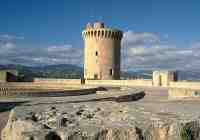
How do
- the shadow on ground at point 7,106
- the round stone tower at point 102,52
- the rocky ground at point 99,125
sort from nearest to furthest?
the rocky ground at point 99,125 < the shadow on ground at point 7,106 < the round stone tower at point 102,52

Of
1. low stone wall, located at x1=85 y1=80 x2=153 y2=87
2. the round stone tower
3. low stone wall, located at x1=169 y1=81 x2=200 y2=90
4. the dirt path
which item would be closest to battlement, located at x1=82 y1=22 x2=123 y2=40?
the round stone tower

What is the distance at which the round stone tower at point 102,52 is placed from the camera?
111 feet

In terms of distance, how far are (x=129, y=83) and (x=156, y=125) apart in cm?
2511

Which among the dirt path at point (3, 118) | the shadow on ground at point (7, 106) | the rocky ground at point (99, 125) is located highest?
the rocky ground at point (99, 125)

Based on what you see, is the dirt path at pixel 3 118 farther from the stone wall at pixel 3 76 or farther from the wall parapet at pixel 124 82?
the stone wall at pixel 3 76

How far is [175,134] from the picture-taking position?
4.38m

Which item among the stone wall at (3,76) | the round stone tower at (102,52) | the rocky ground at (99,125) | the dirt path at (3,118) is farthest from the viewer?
the round stone tower at (102,52)

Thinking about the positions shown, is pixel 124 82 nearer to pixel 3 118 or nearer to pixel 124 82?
pixel 124 82

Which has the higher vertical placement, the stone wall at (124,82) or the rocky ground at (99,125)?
the stone wall at (124,82)

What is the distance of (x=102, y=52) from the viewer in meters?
34.0

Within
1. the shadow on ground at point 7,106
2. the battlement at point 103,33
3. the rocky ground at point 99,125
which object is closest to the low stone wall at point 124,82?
the battlement at point 103,33

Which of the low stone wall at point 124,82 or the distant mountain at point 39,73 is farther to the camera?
the distant mountain at point 39,73

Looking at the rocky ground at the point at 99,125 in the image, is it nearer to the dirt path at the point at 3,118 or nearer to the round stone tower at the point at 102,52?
the dirt path at the point at 3,118

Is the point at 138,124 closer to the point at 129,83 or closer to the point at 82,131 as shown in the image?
the point at 82,131
